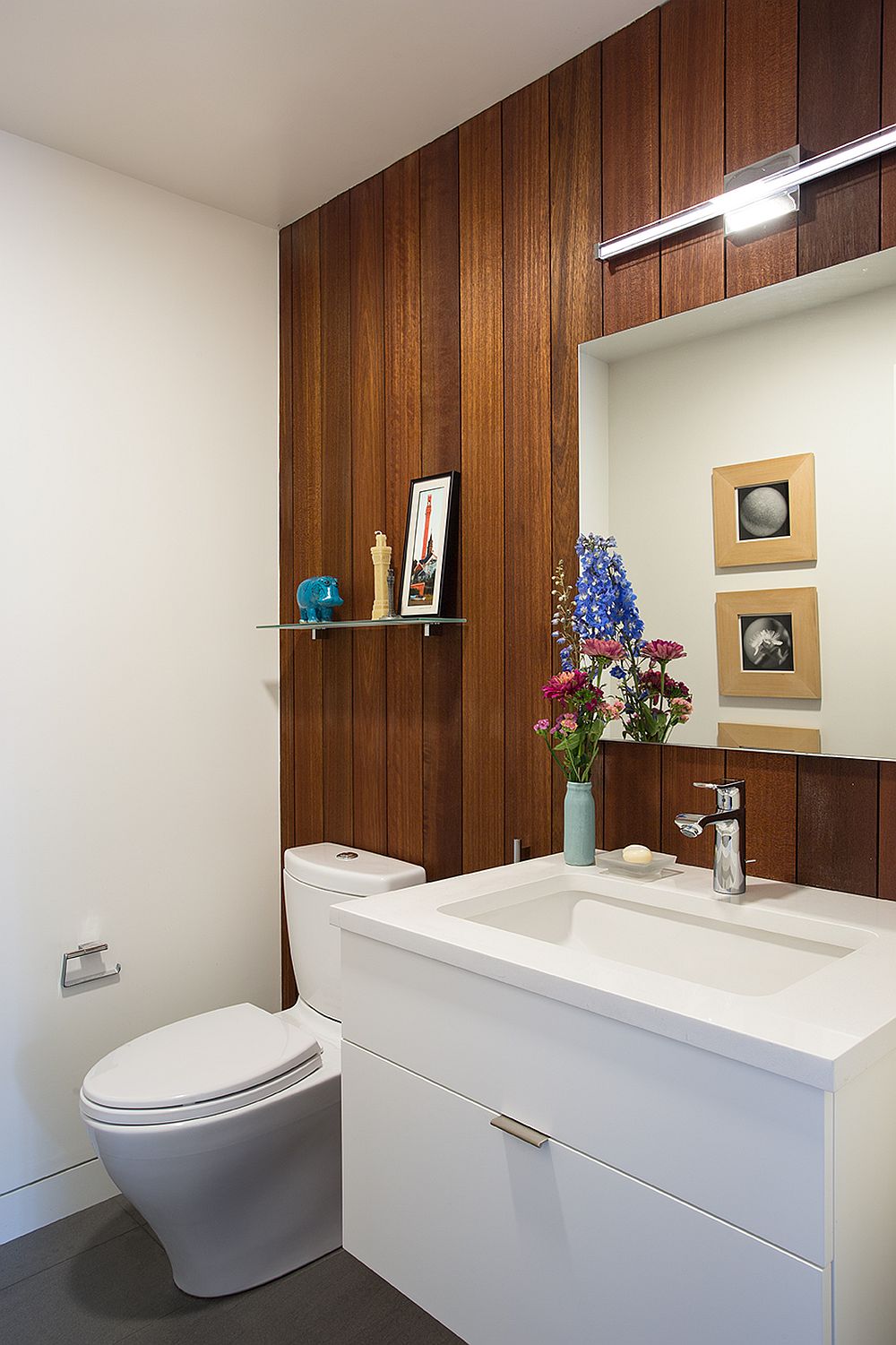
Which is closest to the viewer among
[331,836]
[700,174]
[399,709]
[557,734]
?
[700,174]

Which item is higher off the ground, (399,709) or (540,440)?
(540,440)

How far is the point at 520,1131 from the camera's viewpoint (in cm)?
112

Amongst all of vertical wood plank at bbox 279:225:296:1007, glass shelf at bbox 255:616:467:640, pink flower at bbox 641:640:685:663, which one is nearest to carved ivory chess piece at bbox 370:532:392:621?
glass shelf at bbox 255:616:467:640

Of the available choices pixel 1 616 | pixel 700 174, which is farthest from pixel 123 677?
pixel 700 174

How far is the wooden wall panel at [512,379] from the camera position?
4.74 ft

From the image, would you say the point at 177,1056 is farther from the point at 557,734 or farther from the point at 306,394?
the point at 306,394

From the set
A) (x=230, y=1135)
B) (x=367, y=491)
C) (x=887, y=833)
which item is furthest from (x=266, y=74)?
(x=230, y=1135)

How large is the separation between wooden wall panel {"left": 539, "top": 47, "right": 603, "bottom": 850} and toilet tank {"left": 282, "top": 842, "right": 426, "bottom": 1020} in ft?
1.42

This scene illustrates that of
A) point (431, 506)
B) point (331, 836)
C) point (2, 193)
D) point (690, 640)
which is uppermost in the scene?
point (2, 193)

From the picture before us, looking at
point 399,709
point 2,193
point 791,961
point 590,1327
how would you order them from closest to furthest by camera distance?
point 590,1327
point 791,961
point 2,193
point 399,709

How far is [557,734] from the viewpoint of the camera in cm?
178

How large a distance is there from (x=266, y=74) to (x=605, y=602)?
1268 millimetres

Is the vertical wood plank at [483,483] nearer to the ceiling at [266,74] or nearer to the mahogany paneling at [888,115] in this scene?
the ceiling at [266,74]

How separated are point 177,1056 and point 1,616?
1015 mm
